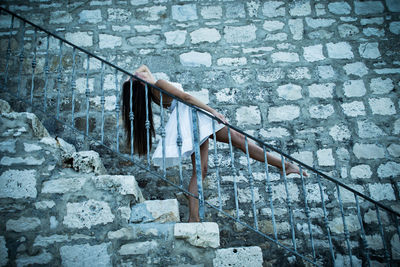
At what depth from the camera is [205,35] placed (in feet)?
12.7

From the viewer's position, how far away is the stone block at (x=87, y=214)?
216cm

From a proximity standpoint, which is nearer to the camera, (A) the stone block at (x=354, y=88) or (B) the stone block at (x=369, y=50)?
(A) the stone block at (x=354, y=88)

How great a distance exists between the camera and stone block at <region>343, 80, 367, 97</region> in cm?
366

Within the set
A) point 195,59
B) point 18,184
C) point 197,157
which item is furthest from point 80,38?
point 197,157

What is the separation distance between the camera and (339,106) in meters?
3.61

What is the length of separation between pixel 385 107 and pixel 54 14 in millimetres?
3932

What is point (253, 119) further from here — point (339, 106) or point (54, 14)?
point (54, 14)

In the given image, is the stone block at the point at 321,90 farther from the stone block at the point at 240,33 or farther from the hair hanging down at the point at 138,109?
the hair hanging down at the point at 138,109

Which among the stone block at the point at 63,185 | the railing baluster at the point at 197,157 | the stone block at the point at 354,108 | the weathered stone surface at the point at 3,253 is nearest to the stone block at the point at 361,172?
the stone block at the point at 354,108

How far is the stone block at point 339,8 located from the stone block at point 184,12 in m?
1.62

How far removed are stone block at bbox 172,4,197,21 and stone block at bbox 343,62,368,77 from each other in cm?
185

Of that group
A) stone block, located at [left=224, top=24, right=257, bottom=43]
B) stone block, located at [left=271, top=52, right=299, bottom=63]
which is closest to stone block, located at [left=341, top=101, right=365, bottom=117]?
stone block, located at [left=271, top=52, right=299, bottom=63]

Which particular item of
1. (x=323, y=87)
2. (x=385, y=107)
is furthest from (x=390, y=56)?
(x=323, y=87)

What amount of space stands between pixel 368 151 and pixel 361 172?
0.25 metres
